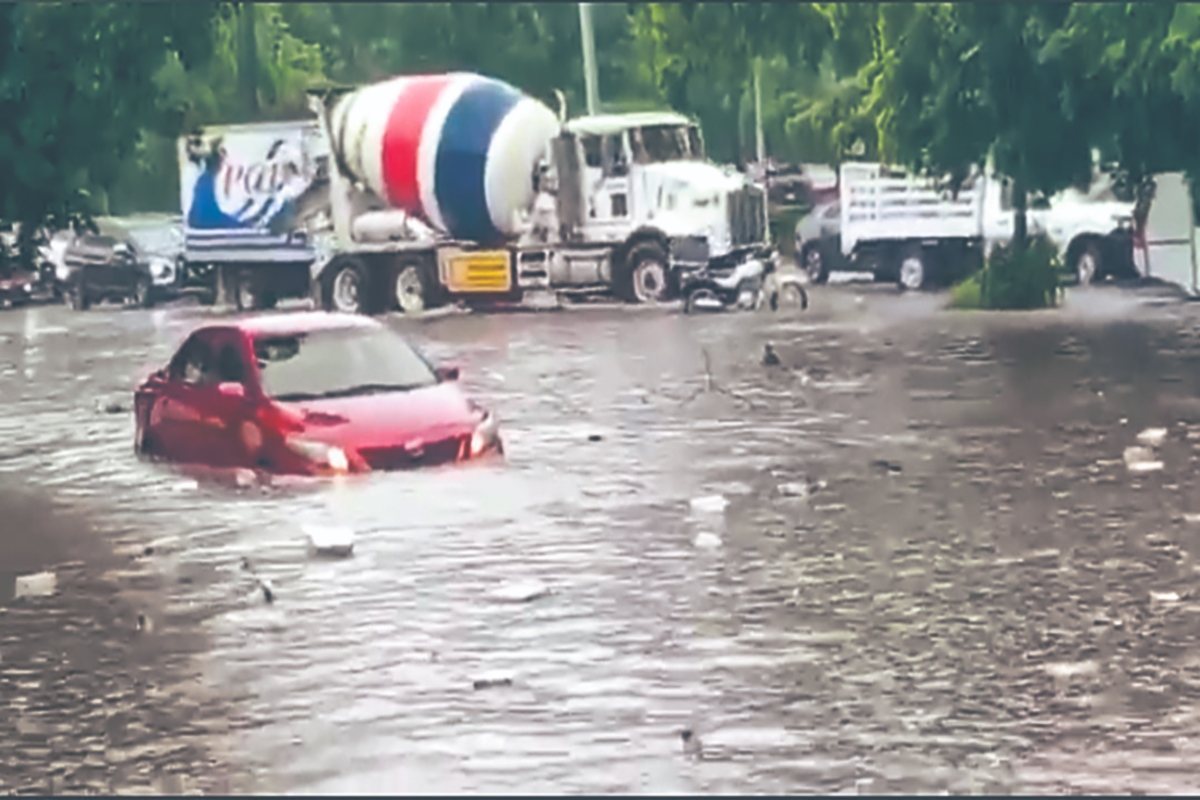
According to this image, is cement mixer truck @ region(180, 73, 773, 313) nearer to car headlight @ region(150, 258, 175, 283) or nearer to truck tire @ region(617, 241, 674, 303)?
truck tire @ region(617, 241, 674, 303)

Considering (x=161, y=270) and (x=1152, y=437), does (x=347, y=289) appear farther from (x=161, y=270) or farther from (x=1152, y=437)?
(x=1152, y=437)

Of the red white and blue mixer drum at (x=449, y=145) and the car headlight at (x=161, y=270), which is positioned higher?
the red white and blue mixer drum at (x=449, y=145)

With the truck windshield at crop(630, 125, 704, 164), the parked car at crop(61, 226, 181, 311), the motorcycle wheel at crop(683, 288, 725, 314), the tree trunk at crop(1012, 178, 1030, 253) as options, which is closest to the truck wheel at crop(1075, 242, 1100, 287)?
the tree trunk at crop(1012, 178, 1030, 253)

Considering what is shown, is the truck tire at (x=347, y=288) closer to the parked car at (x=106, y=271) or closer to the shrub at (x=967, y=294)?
the parked car at (x=106, y=271)

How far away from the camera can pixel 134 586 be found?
7363 millimetres

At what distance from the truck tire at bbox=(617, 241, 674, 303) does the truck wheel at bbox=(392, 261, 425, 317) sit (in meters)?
0.95

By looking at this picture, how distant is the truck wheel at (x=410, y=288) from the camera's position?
30.5 ft

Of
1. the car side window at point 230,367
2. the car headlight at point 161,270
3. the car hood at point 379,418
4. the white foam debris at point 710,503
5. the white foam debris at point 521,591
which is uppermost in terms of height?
the car headlight at point 161,270

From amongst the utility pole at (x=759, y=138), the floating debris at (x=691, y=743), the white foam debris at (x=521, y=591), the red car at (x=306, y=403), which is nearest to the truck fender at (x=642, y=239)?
the utility pole at (x=759, y=138)

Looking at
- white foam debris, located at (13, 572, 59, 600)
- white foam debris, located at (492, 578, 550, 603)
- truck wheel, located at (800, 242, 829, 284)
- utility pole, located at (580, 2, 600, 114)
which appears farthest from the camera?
truck wheel, located at (800, 242, 829, 284)

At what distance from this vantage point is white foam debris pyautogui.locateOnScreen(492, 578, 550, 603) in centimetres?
709

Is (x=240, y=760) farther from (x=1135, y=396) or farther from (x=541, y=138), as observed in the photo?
(x=1135, y=396)

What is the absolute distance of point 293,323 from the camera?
29.0 ft

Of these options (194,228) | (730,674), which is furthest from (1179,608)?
(194,228)
